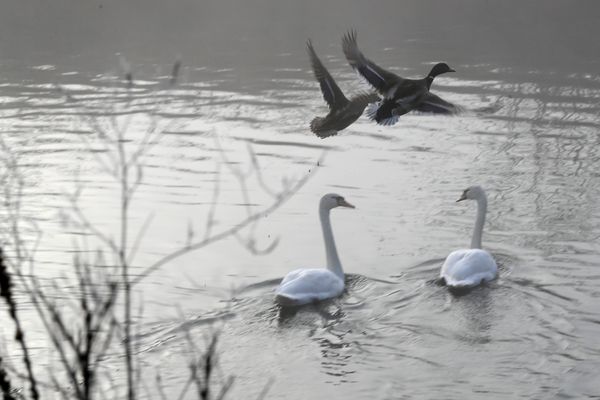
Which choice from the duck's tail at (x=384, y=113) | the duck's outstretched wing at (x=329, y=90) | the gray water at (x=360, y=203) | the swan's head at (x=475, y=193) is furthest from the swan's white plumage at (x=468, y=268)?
the duck's tail at (x=384, y=113)

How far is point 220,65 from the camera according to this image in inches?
889

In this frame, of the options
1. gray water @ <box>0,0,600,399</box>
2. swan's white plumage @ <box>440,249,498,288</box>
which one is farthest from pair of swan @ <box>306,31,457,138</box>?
swan's white plumage @ <box>440,249,498,288</box>

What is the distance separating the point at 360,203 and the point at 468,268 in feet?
9.99

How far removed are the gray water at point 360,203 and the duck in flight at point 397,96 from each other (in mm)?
267

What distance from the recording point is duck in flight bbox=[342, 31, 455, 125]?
5.90 meters

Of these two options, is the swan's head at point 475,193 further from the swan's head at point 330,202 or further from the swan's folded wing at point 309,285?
the swan's folded wing at point 309,285

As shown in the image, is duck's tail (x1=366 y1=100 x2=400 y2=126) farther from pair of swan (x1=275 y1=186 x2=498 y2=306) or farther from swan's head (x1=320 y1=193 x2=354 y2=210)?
swan's head (x1=320 y1=193 x2=354 y2=210)

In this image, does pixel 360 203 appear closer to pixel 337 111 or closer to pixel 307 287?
pixel 307 287

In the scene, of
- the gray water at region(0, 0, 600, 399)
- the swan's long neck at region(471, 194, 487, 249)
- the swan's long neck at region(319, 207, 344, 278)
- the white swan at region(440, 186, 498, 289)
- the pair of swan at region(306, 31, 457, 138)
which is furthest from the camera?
the swan's long neck at region(471, 194, 487, 249)

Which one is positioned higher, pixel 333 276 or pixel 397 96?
pixel 397 96

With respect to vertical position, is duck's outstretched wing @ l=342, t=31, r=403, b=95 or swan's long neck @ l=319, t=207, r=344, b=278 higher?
duck's outstretched wing @ l=342, t=31, r=403, b=95

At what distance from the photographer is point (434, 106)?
6.06m

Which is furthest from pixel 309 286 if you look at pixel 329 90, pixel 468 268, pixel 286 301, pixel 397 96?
pixel 397 96

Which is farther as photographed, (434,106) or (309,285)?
(309,285)
